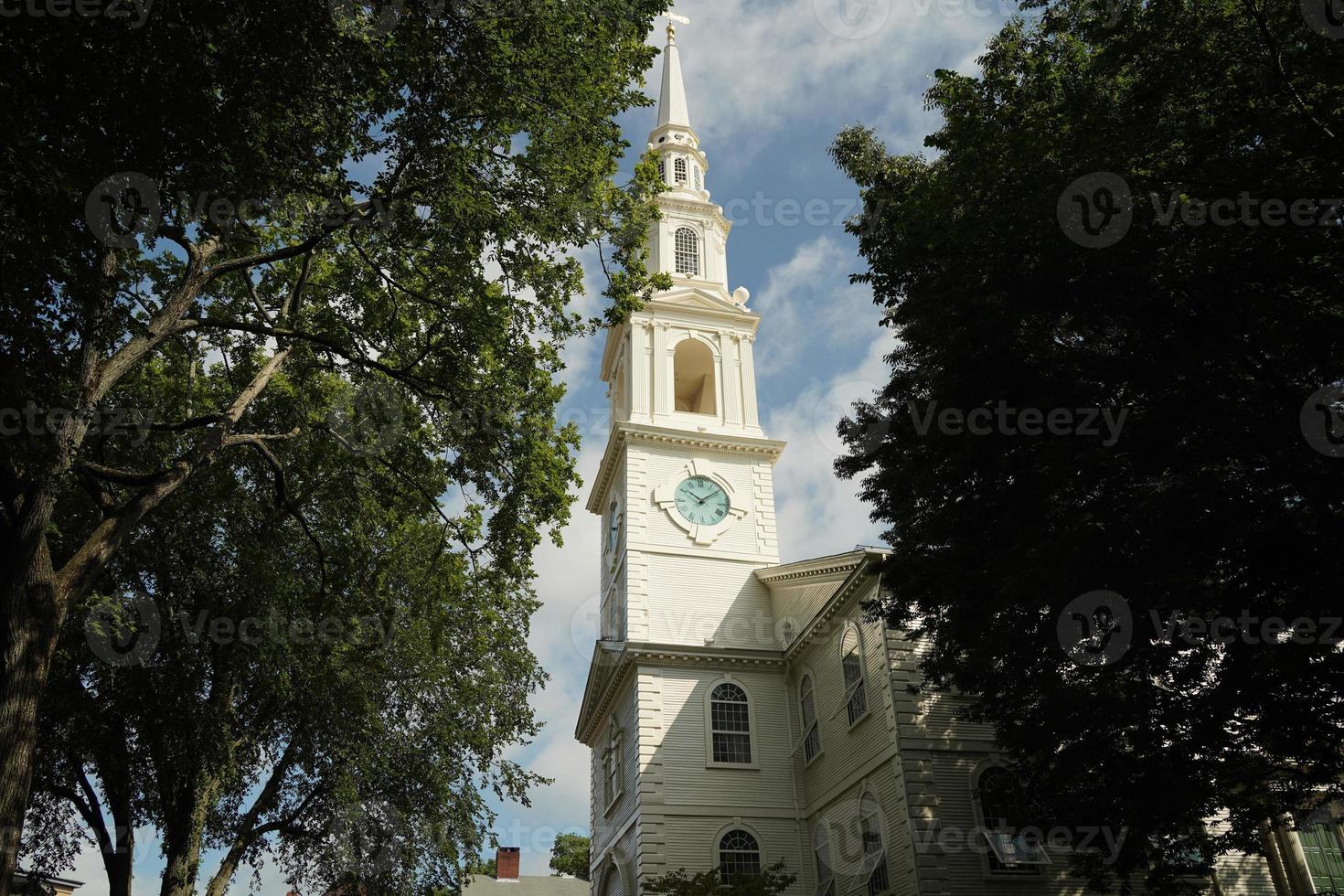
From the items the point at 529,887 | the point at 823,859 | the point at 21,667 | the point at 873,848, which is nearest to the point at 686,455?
the point at 823,859

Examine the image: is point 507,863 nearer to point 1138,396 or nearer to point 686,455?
point 686,455

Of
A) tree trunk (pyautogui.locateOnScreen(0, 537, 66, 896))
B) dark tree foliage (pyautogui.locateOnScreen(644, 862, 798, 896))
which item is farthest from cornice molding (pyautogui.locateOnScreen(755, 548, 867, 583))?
tree trunk (pyautogui.locateOnScreen(0, 537, 66, 896))

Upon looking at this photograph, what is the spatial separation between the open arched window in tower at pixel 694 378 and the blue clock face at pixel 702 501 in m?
3.15

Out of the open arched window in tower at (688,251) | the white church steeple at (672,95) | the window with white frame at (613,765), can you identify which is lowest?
the window with white frame at (613,765)

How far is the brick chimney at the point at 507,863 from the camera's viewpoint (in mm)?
43816

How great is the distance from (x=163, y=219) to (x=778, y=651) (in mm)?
21180

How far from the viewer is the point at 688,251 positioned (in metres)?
38.2

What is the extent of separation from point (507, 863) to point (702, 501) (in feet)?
72.2

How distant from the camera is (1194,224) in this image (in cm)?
1151

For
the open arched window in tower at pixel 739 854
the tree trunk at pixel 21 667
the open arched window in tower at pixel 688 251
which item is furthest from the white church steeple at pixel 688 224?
the tree trunk at pixel 21 667

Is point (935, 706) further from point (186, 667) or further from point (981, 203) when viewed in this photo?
point (186, 667)

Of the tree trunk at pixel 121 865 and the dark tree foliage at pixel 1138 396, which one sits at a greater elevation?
the dark tree foliage at pixel 1138 396

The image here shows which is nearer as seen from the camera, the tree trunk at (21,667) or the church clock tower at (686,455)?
the tree trunk at (21,667)

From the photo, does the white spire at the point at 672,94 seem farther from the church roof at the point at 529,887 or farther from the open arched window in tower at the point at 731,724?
the church roof at the point at 529,887
